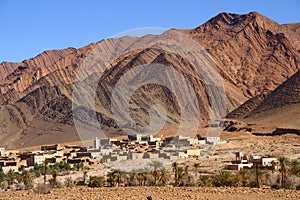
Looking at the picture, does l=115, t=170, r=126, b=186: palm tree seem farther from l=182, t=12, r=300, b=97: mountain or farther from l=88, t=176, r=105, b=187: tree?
l=182, t=12, r=300, b=97: mountain

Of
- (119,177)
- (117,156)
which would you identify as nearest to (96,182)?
(119,177)

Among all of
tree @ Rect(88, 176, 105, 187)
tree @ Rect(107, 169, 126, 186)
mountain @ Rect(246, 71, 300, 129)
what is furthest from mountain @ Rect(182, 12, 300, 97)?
tree @ Rect(88, 176, 105, 187)

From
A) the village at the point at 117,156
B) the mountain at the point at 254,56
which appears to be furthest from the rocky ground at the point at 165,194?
the mountain at the point at 254,56

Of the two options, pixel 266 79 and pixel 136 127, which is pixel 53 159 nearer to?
pixel 136 127

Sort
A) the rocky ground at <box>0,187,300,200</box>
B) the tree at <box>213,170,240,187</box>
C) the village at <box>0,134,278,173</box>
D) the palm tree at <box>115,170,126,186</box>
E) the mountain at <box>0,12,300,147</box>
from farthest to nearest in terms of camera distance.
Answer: the mountain at <box>0,12,300,147</box>
the village at <box>0,134,278,173</box>
the palm tree at <box>115,170,126,186</box>
the tree at <box>213,170,240,187</box>
the rocky ground at <box>0,187,300,200</box>

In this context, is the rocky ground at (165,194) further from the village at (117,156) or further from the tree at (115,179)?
the village at (117,156)

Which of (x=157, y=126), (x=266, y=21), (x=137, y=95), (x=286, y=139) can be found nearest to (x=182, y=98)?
(x=137, y=95)

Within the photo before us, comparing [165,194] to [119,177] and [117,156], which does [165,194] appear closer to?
[119,177]
